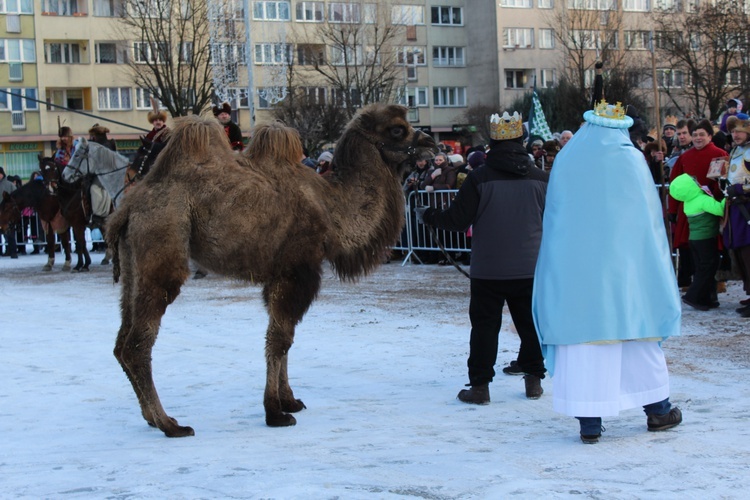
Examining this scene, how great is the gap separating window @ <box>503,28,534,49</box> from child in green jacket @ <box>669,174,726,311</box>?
61.0 m

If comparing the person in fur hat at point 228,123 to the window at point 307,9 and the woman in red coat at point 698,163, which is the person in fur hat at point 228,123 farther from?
the window at point 307,9

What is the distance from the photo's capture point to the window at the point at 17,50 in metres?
60.1

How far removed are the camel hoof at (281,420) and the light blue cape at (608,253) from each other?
6.45 feet

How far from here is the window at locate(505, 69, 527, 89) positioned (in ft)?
238

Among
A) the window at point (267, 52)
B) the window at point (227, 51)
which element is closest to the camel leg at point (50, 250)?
the window at point (227, 51)

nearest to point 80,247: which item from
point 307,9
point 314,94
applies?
point 314,94

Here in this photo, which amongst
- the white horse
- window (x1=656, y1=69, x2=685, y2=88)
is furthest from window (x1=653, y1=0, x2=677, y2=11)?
the white horse

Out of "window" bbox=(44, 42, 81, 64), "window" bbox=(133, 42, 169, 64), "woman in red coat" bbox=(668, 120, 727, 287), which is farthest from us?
"window" bbox=(44, 42, 81, 64)

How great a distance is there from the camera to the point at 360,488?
559 centimetres

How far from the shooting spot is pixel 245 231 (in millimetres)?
7383

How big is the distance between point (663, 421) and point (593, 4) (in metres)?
65.5

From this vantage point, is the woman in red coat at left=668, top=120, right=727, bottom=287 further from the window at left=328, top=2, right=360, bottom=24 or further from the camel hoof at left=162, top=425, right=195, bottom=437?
the window at left=328, top=2, right=360, bottom=24

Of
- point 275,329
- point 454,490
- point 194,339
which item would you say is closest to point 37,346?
point 194,339

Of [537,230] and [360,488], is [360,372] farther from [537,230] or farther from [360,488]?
[360,488]
